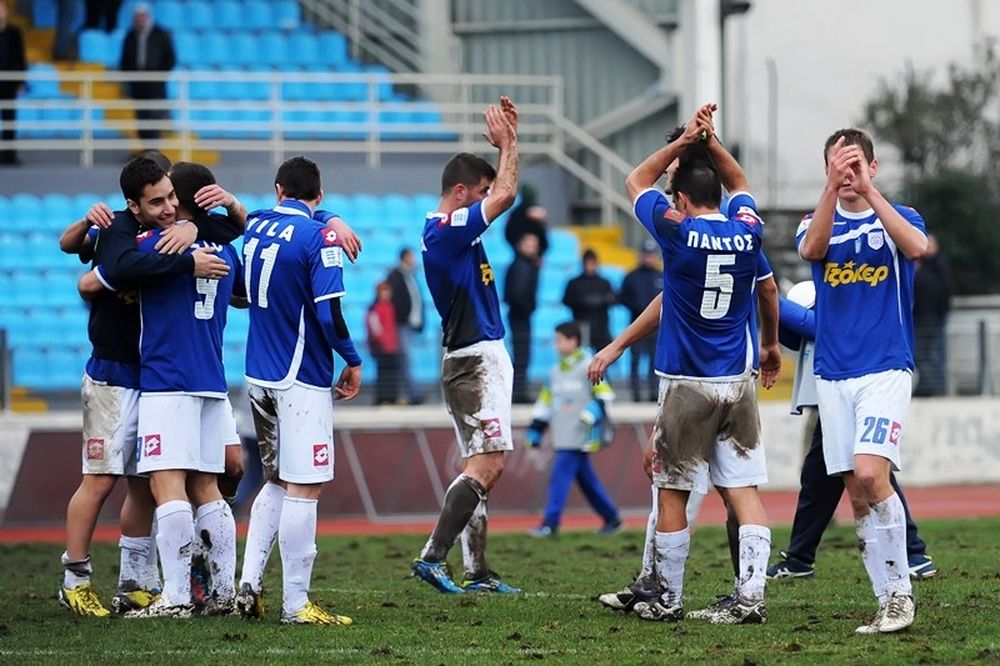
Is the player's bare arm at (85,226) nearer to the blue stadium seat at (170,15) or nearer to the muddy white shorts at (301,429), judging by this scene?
the muddy white shorts at (301,429)

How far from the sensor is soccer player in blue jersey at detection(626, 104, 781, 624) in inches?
359

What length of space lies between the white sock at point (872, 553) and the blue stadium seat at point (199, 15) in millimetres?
22085

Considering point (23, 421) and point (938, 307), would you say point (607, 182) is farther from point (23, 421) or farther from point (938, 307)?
point (23, 421)

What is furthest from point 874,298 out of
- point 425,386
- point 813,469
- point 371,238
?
point 371,238

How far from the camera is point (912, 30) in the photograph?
3136 centimetres

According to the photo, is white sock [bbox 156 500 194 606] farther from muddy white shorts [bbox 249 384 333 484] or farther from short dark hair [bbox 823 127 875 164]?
short dark hair [bbox 823 127 875 164]

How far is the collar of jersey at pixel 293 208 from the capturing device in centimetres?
968

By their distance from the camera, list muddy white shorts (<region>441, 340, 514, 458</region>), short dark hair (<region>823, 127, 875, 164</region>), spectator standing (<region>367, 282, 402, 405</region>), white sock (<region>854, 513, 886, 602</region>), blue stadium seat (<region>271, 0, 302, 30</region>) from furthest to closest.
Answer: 1. blue stadium seat (<region>271, 0, 302, 30</region>)
2. spectator standing (<region>367, 282, 402, 405</region>)
3. muddy white shorts (<region>441, 340, 514, 458</region>)
4. short dark hair (<region>823, 127, 875, 164</region>)
5. white sock (<region>854, 513, 886, 602</region>)

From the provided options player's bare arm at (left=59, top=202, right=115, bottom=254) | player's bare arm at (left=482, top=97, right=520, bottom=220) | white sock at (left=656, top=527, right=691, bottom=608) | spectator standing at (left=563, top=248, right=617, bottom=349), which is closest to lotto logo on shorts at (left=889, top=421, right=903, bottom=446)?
white sock at (left=656, top=527, right=691, bottom=608)

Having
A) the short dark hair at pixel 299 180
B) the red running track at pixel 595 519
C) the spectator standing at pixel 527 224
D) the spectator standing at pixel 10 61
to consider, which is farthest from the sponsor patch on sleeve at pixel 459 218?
the spectator standing at pixel 10 61

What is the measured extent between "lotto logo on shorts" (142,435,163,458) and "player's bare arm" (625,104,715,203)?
279 cm

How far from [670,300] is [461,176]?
82.1 inches

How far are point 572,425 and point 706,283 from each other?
23.5ft

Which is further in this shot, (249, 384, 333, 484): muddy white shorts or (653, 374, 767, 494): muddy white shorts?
(249, 384, 333, 484): muddy white shorts
